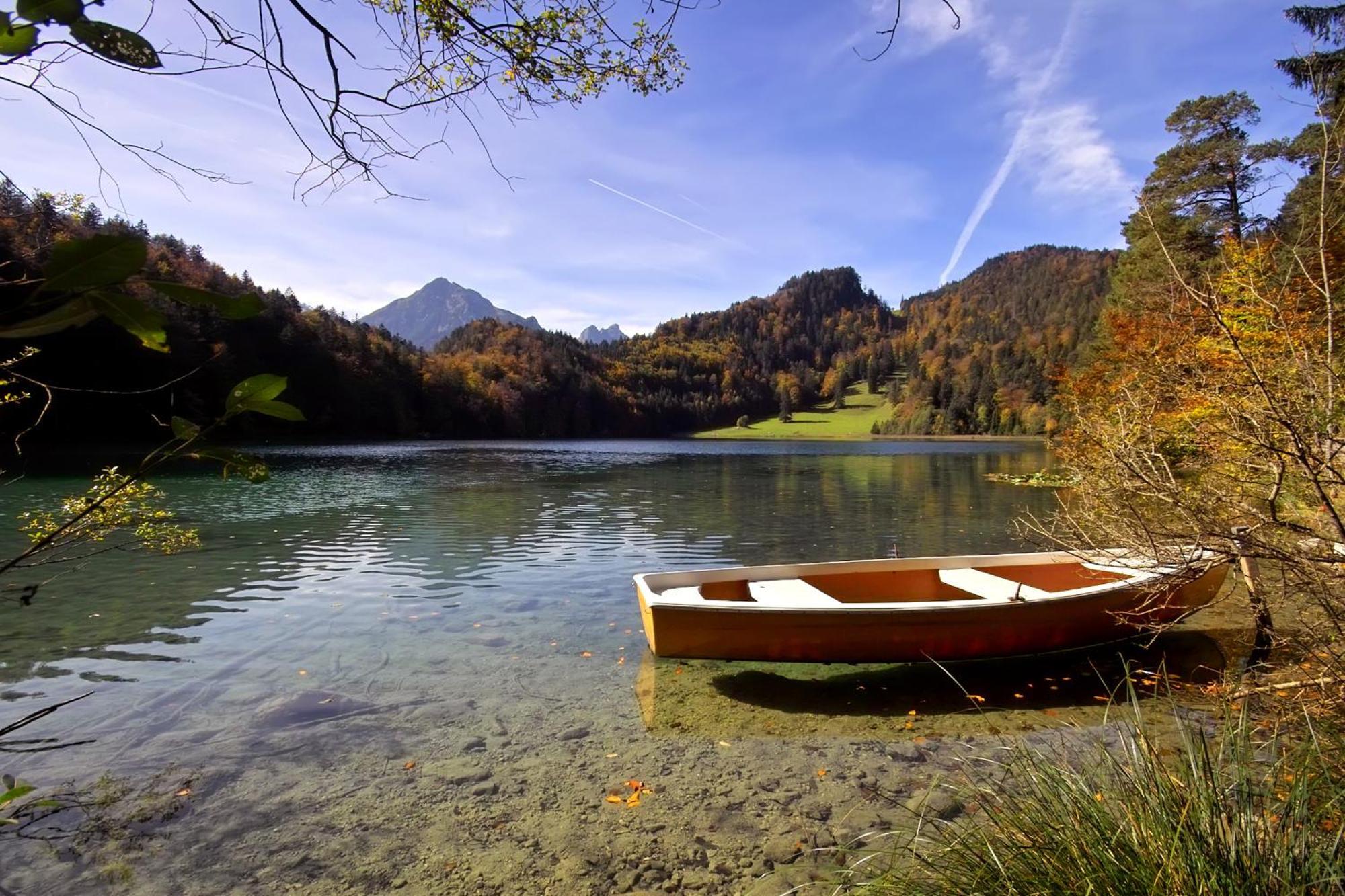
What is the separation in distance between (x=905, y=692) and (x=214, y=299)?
788 cm

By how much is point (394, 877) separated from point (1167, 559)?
5.06m

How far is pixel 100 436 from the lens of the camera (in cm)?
5144

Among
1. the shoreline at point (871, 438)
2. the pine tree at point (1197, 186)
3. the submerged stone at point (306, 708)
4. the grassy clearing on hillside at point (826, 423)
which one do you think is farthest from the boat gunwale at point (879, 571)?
the grassy clearing on hillside at point (826, 423)

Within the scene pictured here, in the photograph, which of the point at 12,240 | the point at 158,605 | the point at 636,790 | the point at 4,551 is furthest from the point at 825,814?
the point at 4,551

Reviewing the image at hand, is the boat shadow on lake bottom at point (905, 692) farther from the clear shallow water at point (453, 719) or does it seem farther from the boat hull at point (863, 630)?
the boat hull at point (863, 630)

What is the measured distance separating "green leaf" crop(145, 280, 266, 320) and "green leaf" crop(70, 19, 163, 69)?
1.07 feet

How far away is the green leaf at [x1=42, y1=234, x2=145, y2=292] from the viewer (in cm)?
73

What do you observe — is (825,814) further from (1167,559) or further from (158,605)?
(158,605)

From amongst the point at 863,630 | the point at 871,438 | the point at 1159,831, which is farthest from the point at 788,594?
the point at 871,438

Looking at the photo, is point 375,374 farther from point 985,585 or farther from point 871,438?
point 985,585

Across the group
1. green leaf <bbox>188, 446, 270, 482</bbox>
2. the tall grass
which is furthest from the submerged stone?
green leaf <bbox>188, 446, 270, 482</bbox>

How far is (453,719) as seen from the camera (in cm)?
675

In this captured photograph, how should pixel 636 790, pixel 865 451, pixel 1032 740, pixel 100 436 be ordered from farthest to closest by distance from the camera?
1. pixel 865 451
2. pixel 100 436
3. pixel 1032 740
4. pixel 636 790

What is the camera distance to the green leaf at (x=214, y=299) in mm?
812
